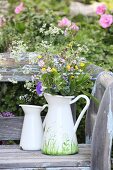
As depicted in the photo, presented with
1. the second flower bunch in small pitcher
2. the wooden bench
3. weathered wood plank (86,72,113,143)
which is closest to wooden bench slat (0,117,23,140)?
the wooden bench

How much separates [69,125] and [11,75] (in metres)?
0.56

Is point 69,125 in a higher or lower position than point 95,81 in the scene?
lower

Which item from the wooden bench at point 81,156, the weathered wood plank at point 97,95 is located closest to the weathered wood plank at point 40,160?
the wooden bench at point 81,156

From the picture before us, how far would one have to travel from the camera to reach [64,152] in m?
2.80

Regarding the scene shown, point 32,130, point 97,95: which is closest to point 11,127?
point 32,130

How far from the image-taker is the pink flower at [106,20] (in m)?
4.57

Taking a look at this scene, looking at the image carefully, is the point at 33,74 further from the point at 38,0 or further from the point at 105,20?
the point at 38,0

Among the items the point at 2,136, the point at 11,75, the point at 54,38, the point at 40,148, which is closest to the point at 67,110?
the point at 40,148

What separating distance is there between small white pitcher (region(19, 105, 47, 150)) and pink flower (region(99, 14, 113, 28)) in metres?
1.82

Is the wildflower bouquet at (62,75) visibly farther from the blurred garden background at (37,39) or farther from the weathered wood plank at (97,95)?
the blurred garden background at (37,39)

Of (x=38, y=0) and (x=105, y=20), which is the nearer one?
(x=105, y=20)

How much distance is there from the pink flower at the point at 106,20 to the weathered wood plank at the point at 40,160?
1.95 meters

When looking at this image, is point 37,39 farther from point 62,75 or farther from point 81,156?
point 81,156

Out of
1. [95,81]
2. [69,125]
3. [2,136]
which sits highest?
[95,81]
